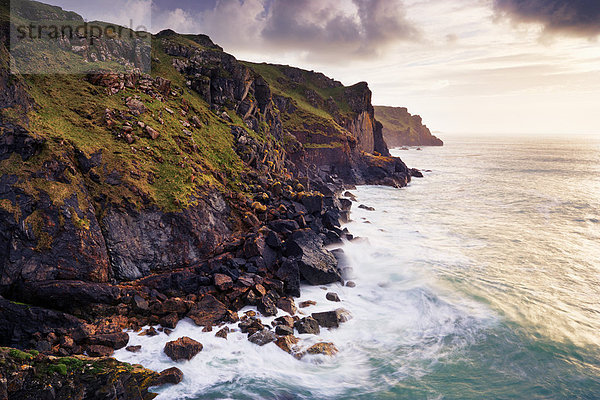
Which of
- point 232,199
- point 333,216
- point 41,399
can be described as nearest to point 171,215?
point 232,199

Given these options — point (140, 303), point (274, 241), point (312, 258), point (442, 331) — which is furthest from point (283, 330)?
point (442, 331)

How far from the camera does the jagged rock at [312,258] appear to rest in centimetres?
2250

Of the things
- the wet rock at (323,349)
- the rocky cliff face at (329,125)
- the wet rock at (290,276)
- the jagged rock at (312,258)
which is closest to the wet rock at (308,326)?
the wet rock at (323,349)

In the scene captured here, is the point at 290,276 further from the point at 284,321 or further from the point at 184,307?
the point at 184,307

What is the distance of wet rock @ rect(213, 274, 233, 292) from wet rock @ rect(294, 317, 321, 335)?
16.2 ft

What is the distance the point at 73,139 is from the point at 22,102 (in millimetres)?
3362

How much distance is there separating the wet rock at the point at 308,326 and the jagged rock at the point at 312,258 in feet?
16.7

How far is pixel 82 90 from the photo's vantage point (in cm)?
2361

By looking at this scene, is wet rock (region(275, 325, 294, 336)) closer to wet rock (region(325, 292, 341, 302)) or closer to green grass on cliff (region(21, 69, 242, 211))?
wet rock (region(325, 292, 341, 302))

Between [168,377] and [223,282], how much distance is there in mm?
6519

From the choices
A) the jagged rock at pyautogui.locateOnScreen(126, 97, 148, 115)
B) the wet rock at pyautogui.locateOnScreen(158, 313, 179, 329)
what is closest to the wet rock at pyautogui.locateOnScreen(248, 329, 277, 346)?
the wet rock at pyautogui.locateOnScreen(158, 313, 179, 329)

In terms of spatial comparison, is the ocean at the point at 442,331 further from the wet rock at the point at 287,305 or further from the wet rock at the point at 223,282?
the wet rock at the point at 223,282

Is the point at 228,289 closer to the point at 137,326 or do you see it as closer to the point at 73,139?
the point at 137,326

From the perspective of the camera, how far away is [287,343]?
51.8 ft
